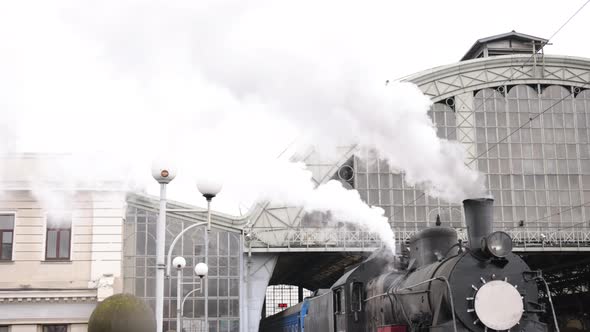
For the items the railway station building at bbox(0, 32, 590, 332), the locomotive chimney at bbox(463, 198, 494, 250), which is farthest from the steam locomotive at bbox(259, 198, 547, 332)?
the railway station building at bbox(0, 32, 590, 332)

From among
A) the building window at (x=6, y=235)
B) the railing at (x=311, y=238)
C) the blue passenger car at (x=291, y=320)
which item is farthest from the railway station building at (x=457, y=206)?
the building window at (x=6, y=235)

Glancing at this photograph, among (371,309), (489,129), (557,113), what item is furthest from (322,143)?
(371,309)

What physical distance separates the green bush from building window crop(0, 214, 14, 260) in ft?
41.6

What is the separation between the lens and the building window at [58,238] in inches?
844

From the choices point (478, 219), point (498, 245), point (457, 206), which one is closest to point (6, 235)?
point (478, 219)

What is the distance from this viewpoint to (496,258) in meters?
10.9

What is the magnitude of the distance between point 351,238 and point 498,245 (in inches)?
777

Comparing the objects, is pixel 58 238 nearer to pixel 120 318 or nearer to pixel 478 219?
pixel 120 318

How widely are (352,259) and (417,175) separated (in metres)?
12.3

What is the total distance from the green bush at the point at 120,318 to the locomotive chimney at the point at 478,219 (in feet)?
16.6

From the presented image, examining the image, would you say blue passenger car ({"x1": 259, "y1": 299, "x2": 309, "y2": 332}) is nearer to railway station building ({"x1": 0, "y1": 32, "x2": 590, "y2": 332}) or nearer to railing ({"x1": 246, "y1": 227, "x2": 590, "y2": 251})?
railway station building ({"x1": 0, "y1": 32, "x2": 590, "y2": 332})

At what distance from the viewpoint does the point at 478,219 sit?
11.1 meters

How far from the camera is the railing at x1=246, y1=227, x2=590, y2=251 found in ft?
99.3

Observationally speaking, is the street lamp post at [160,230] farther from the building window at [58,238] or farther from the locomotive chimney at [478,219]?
the building window at [58,238]
